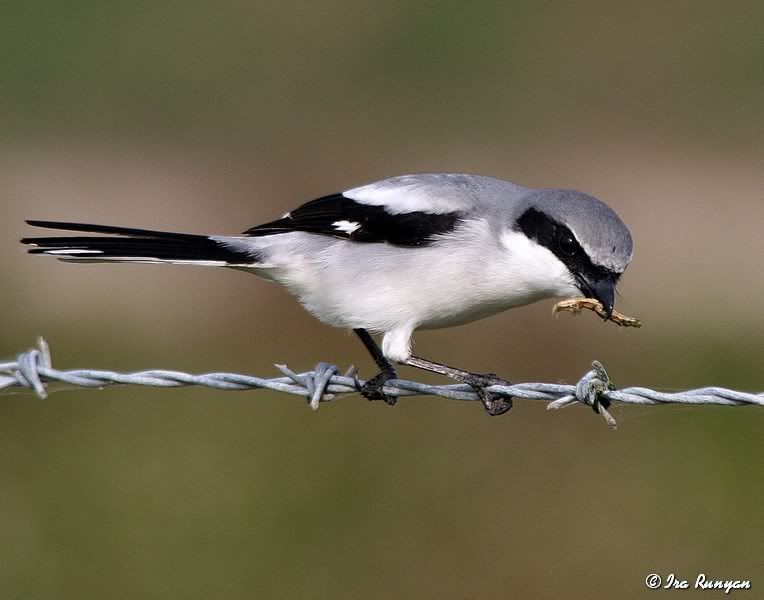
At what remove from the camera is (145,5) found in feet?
58.7

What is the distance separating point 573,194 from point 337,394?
1.26 m

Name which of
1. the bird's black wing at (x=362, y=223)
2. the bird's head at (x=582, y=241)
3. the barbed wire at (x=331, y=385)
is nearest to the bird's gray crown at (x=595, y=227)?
the bird's head at (x=582, y=241)

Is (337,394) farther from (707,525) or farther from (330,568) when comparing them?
(707,525)

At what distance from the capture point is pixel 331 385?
4.09 m

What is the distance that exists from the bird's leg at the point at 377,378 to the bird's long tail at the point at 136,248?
63cm

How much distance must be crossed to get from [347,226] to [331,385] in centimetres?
90

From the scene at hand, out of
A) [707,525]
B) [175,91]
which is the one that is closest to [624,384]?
[707,525]

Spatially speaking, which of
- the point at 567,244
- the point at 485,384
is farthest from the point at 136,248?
the point at 567,244

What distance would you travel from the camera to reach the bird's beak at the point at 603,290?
4.34m

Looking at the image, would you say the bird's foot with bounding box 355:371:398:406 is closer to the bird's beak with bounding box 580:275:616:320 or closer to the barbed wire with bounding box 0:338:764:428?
the barbed wire with bounding box 0:338:764:428

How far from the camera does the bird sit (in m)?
4.43

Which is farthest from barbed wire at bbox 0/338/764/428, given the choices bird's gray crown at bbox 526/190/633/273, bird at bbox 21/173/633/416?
bird's gray crown at bbox 526/190/633/273

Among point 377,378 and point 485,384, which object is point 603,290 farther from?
point 377,378

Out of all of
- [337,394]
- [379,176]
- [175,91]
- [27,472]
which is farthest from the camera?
[175,91]
